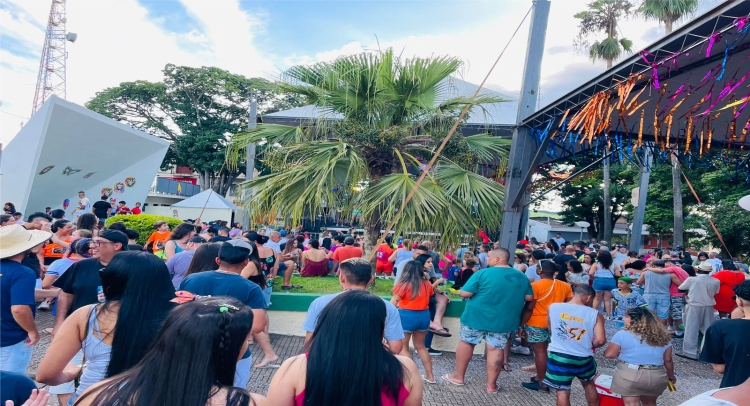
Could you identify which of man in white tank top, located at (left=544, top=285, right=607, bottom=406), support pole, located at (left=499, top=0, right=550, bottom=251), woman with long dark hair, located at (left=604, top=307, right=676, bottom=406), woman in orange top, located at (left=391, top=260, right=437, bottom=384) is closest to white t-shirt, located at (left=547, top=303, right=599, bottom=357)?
man in white tank top, located at (left=544, top=285, right=607, bottom=406)

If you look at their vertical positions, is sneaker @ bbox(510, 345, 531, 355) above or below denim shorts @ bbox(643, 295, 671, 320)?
below

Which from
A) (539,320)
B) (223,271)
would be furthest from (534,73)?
(223,271)

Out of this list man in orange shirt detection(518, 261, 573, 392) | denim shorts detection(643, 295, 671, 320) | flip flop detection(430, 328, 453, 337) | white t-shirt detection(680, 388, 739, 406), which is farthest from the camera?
denim shorts detection(643, 295, 671, 320)

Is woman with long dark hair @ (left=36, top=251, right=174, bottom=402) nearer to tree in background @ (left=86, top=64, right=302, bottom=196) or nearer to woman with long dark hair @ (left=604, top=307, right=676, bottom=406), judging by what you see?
woman with long dark hair @ (left=604, top=307, right=676, bottom=406)

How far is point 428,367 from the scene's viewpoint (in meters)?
5.28

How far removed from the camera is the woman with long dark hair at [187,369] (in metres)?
1.48

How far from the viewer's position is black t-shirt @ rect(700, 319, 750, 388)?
129 inches

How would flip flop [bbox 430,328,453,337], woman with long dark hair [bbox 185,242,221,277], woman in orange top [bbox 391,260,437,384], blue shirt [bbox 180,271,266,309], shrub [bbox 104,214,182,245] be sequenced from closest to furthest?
blue shirt [bbox 180,271,266,309], woman with long dark hair [bbox 185,242,221,277], woman in orange top [bbox 391,260,437,384], flip flop [bbox 430,328,453,337], shrub [bbox 104,214,182,245]

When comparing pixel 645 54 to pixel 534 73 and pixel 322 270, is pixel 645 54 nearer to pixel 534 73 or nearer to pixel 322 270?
pixel 534 73

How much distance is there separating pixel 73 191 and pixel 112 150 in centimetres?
198

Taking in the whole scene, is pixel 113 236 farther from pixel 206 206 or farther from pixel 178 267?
pixel 206 206

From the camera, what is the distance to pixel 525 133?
21.5 ft

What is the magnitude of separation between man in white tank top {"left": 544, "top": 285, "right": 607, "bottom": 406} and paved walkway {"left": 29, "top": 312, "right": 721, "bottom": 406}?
0.81 m

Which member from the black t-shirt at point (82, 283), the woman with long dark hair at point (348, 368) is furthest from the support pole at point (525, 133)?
the black t-shirt at point (82, 283)
